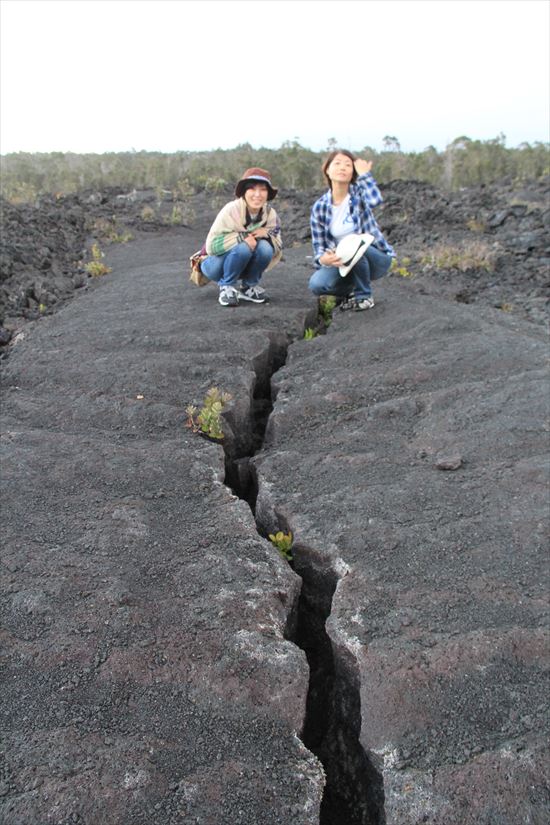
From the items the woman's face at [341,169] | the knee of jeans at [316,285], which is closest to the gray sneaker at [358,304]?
the knee of jeans at [316,285]

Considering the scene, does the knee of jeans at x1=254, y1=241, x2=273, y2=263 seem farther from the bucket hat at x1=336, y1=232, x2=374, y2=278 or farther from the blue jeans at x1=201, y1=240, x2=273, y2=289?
the bucket hat at x1=336, y1=232, x2=374, y2=278

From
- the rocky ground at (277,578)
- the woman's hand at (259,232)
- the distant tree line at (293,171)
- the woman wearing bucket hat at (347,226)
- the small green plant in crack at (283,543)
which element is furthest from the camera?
the distant tree line at (293,171)

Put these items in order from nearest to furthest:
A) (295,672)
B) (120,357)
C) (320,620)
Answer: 1. (295,672)
2. (320,620)
3. (120,357)

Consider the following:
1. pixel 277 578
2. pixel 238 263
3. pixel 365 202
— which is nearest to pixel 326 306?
pixel 238 263

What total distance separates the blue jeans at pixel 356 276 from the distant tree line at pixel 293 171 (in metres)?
7.55

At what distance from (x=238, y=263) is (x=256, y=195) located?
67cm

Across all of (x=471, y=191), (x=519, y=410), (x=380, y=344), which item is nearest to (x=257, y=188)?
(x=380, y=344)

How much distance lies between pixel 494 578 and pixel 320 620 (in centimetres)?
78

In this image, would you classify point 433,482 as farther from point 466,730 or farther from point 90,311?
point 90,311

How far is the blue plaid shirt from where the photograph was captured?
5133 mm

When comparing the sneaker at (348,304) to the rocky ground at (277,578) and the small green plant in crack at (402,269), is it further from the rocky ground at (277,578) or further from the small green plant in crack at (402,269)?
the small green plant in crack at (402,269)

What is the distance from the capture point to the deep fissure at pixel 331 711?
7.10ft

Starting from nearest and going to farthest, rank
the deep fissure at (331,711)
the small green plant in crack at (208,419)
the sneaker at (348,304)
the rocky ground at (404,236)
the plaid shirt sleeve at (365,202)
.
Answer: the deep fissure at (331,711) → the small green plant in crack at (208,419) → the plaid shirt sleeve at (365,202) → the sneaker at (348,304) → the rocky ground at (404,236)

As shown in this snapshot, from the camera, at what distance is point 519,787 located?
5.98ft
